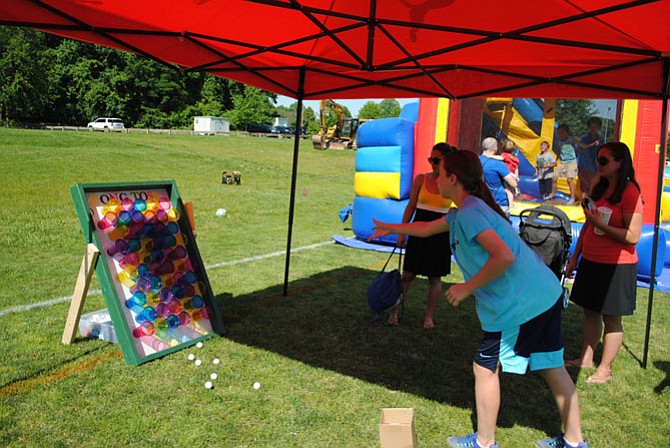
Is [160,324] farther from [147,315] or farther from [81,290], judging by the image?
[81,290]

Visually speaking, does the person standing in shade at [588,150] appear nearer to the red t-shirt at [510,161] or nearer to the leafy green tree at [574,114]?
the leafy green tree at [574,114]

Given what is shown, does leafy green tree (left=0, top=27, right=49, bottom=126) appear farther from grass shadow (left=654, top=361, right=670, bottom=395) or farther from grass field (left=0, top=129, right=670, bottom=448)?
grass shadow (left=654, top=361, right=670, bottom=395)

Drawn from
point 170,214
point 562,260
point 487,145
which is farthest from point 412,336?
point 487,145

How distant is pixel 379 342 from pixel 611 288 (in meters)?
1.95

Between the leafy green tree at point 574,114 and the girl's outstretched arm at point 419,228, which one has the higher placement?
the leafy green tree at point 574,114

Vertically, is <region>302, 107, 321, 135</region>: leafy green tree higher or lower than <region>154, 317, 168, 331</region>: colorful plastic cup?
higher

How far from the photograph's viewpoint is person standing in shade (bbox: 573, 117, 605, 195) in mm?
9641

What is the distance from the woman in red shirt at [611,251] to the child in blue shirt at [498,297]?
4.77 feet

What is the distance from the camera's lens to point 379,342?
4.80 m

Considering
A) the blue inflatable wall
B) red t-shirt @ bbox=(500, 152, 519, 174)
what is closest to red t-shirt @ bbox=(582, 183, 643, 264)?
red t-shirt @ bbox=(500, 152, 519, 174)

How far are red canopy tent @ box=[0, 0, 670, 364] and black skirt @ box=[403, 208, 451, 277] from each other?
1.32 metres

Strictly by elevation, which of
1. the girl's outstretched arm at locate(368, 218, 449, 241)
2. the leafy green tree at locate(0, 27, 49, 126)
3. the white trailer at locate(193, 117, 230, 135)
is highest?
the leafy green tree at locate(0, 27, 49, 126)

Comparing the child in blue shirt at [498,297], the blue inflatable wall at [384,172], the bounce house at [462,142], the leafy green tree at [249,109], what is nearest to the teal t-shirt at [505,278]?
the child in blue shirt at [498,297]

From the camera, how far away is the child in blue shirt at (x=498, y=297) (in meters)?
2.68
